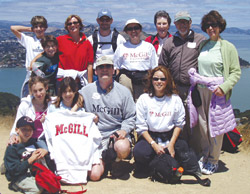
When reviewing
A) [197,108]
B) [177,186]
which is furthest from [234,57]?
[177,186]

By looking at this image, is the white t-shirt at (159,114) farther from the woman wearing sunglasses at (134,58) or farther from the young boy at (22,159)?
the young boy at (22,159)

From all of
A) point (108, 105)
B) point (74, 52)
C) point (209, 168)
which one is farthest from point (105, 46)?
point (209, 168)

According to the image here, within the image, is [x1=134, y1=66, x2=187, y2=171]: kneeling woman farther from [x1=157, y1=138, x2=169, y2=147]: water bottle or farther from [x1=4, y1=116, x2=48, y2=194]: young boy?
[x1=4, y1=116, x2=48, y2=194]: young boy

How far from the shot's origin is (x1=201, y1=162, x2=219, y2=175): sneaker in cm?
473

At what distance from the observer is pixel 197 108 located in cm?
474

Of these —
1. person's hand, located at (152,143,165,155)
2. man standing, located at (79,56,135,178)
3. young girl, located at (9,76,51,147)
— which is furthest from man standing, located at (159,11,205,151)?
young girl, located at (9,76,51,147)

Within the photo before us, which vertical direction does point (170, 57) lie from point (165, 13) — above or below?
below

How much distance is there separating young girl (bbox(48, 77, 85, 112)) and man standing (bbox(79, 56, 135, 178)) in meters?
0.12

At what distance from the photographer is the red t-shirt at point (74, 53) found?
5.34m

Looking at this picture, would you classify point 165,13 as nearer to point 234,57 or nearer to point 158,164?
point 234,57

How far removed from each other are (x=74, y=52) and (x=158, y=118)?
2109 mm

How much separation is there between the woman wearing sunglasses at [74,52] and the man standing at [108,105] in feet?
2.60

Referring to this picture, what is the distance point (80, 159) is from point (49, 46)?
2.23m

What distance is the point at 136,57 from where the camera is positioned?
5.22 metres
